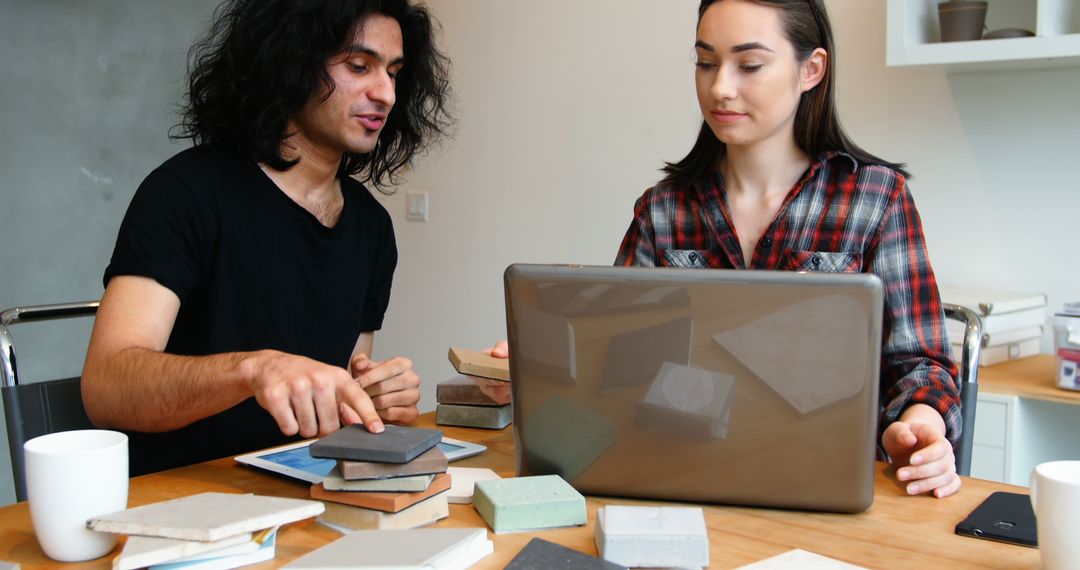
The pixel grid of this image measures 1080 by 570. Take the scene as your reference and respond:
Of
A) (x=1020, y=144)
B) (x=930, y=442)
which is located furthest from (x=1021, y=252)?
(x=930, y=442)

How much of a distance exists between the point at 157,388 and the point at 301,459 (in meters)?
0.25

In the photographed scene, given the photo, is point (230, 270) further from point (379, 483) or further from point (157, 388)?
point (379, 483)

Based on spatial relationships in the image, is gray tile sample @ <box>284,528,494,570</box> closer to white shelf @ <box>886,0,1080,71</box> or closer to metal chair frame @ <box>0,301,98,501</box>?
metal chair frame @ <box>0,301,98,501</box>

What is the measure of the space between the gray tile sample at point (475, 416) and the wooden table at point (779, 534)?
1.11 feet

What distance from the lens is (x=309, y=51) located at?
1.79m

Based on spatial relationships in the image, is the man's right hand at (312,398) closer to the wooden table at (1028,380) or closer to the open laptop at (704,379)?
the open laptop at (704,379)

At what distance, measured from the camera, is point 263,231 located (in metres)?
1.74

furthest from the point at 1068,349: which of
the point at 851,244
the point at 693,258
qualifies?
the point at 693,258

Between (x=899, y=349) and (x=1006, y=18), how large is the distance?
143 cm

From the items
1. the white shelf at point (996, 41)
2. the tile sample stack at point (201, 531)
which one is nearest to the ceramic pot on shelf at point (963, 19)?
the white shelf at point (996, 41)

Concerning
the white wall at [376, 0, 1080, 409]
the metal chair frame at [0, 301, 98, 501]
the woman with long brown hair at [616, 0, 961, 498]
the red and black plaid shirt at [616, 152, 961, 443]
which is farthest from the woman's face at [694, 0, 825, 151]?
the white wall at [376, 0, 1080, 409]

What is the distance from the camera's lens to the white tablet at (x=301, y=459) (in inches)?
47.1

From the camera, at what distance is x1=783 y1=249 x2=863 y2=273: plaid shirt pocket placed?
157 cm

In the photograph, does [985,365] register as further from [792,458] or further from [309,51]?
[309,51]
